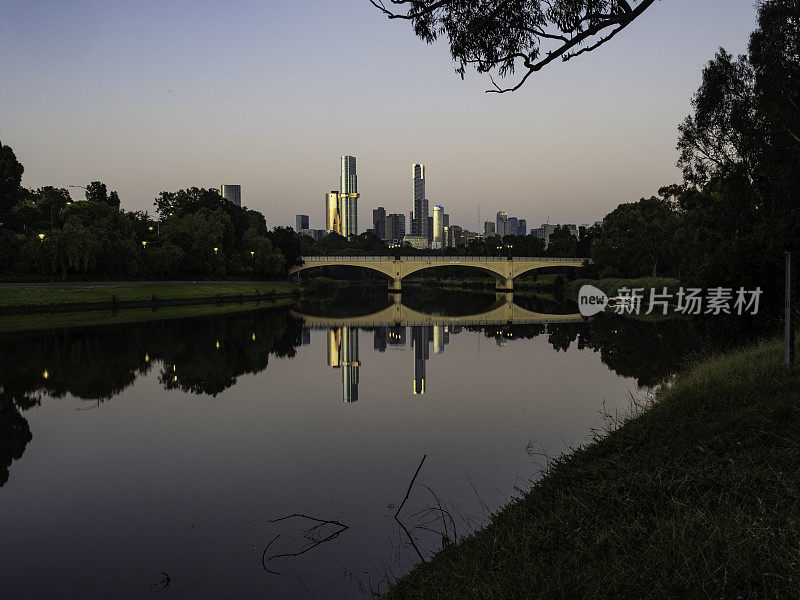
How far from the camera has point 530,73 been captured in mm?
10898

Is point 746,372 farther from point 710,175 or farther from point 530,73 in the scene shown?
point 710,175

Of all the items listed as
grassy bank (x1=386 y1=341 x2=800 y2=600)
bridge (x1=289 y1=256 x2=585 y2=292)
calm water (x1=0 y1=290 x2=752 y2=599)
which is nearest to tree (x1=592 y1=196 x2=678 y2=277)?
bridge (x1=289 y1=256 x2=585 y2=292)

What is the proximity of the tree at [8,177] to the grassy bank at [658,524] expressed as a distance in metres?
83.9

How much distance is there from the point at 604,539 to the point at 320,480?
6.78 meters

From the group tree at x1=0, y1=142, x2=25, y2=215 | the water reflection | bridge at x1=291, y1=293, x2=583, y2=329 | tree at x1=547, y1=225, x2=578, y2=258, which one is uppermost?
tree at x1=0, y1=142, x2=25, y2=215

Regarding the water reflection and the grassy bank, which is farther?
the water reflection

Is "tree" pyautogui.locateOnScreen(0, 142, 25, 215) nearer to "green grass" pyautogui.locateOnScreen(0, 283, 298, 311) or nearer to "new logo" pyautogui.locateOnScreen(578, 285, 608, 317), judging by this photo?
"green grass" pyautogui.locateOnScreen(0, 283, 298, 311)

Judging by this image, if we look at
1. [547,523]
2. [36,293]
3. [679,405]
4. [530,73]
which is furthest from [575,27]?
[36,293]

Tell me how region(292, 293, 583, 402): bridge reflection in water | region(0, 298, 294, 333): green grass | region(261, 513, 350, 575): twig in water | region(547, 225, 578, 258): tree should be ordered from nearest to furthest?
region(261, 513, 350, 575): twig in water < region(292, 293, 583, 402): bridge reflection in water < region(0, 298, 294, 333): green grass < region(547, 225, 578, 258): tree

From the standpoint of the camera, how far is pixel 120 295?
2293 inches

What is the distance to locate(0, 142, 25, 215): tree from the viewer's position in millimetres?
73062

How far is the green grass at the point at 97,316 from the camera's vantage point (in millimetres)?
41272

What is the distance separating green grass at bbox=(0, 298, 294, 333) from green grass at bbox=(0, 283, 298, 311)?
2013mm

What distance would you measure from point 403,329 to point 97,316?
1004 inches
